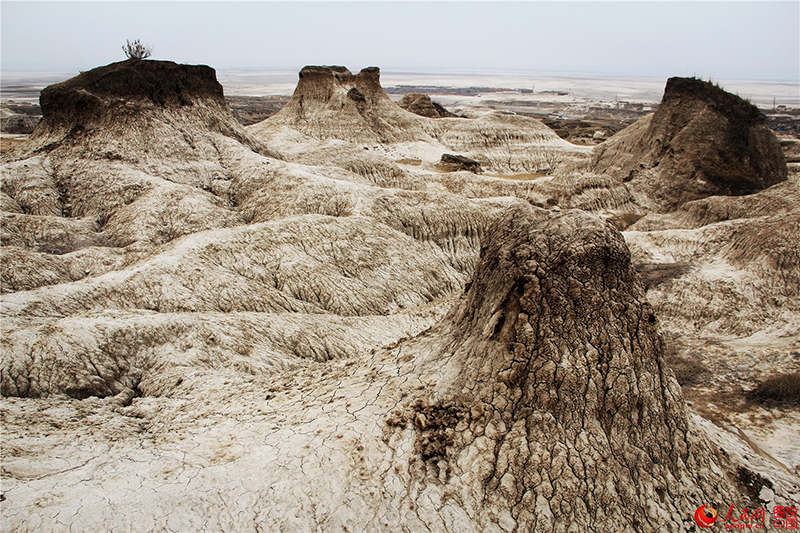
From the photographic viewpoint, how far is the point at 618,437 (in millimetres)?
5418

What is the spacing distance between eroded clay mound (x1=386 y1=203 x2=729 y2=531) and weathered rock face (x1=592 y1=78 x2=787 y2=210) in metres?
21.6

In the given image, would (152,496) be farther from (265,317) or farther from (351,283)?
(351,283)

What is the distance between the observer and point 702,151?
2408 centimetres

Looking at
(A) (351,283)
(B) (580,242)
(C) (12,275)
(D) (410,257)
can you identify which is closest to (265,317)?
(A) (351,283)

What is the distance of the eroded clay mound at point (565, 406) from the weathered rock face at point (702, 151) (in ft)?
70.9

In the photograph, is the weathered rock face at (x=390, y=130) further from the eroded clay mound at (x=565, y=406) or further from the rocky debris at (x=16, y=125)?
the rocky debris at (x=16, y=125)

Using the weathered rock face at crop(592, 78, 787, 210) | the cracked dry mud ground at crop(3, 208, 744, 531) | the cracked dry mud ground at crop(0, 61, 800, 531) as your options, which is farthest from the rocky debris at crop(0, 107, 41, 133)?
the weathered rock face at crop(592, 78, 787, 210)

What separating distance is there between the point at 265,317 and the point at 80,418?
4473mm

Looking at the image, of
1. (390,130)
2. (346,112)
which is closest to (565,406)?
(390,130)

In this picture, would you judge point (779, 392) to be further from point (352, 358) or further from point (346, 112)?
point (346, 112)

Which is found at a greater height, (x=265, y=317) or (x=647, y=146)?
(x=647, y=146)

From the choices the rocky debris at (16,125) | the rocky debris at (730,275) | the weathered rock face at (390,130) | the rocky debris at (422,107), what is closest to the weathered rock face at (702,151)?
the rocky debris at (730,275)

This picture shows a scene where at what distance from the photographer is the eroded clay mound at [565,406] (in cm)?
499

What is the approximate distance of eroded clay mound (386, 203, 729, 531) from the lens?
4988 millimetres
